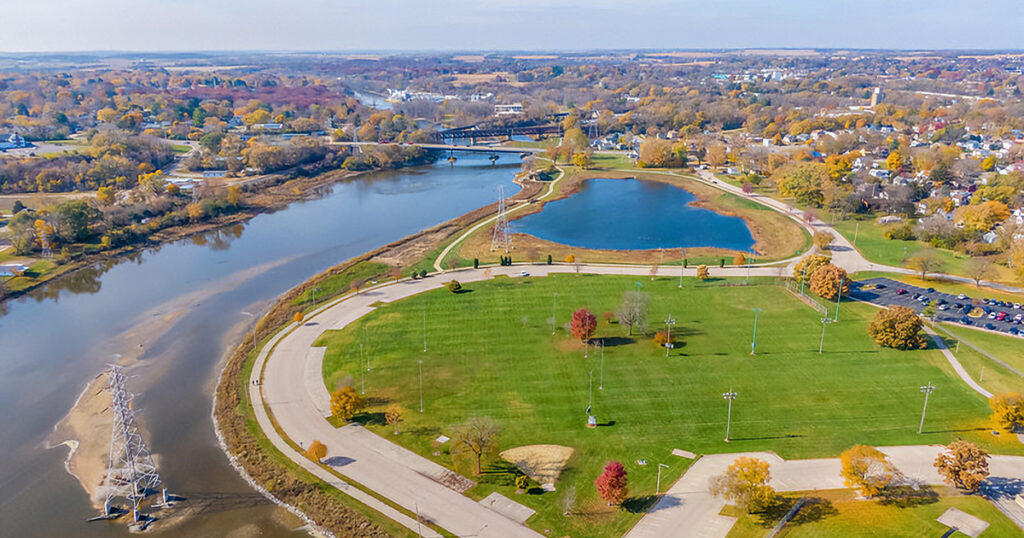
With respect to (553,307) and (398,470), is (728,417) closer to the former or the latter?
(398,470)

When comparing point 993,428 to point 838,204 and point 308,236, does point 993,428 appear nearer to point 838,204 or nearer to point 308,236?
point 838,204

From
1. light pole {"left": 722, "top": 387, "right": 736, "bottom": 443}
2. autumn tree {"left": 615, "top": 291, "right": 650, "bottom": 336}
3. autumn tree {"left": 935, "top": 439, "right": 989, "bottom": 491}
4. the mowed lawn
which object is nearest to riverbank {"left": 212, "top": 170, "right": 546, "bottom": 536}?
the mowed lawn

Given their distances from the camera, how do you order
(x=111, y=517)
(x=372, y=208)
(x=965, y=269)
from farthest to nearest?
(x=372, y=208), (x=965, y=269), (x=111, y=517)

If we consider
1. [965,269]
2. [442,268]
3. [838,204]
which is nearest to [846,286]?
[965,269]

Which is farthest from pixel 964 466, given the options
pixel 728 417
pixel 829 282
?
pixel 829 282

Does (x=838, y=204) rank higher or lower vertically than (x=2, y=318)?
higher

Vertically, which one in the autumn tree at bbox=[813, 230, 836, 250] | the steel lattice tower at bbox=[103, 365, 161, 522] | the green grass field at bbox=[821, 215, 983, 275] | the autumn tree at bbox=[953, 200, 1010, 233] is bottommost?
the steel lattice tower at bbox=[103, 365, 161, 522]

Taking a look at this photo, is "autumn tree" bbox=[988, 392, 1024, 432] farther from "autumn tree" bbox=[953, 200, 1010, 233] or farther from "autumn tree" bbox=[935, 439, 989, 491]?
"autumn tree" bbox=[953, 200, 1010, 233]
